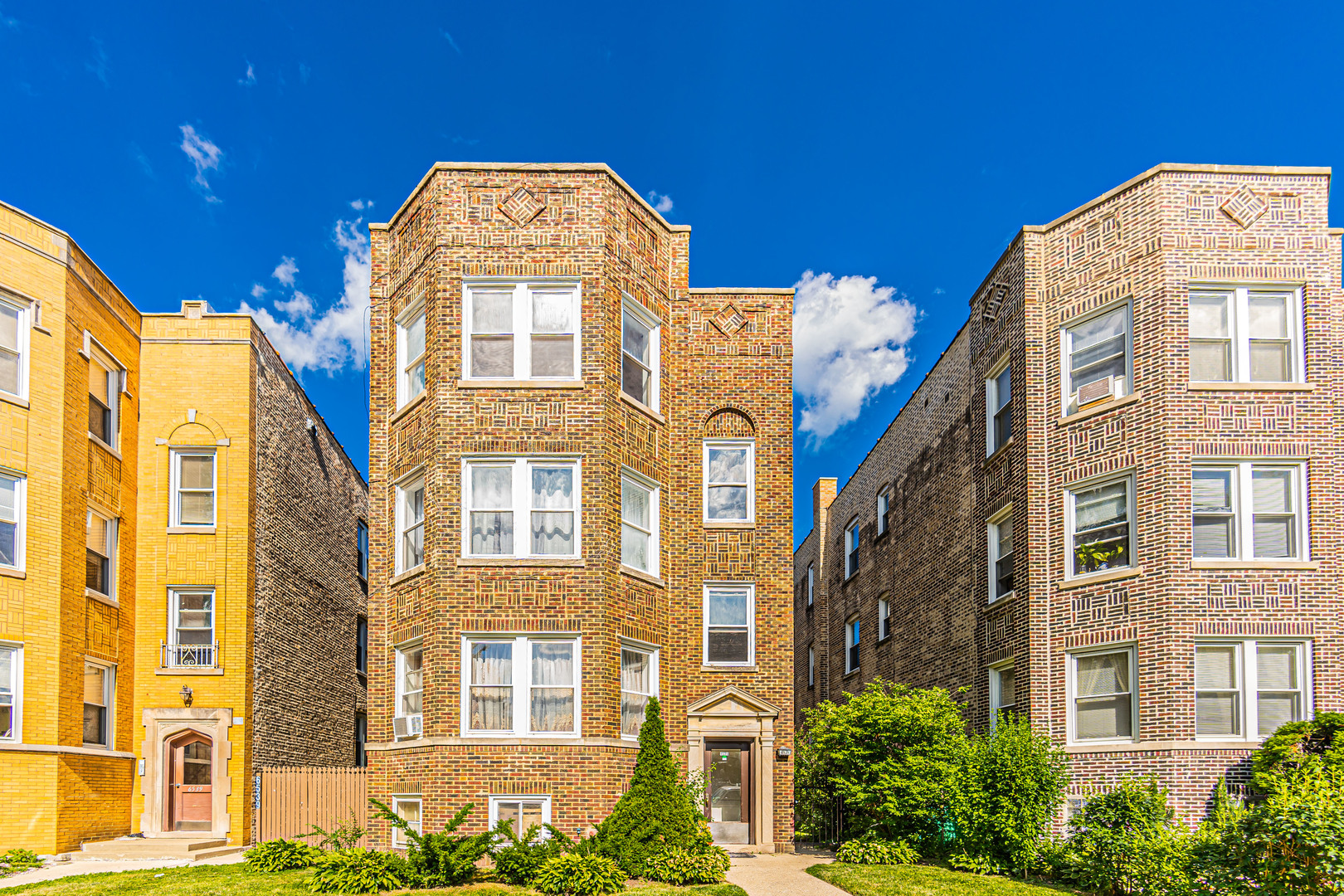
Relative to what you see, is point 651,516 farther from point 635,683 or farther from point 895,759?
point 895,759

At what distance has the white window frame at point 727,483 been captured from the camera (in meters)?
20.6

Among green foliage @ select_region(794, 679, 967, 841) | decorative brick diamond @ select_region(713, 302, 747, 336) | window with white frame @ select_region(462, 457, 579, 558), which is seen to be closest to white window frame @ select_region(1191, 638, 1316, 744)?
green foliage @ select_region(794, 679, 967, 841)

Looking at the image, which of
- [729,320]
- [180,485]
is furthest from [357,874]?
[729,320]

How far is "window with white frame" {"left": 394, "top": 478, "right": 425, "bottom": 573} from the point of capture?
61.5ft

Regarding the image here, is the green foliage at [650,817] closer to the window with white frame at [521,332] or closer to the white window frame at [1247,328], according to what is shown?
the window with white frame at [521,332]

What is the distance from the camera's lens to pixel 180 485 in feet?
74.8

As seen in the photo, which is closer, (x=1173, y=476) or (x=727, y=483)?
(x=1173, y=476)

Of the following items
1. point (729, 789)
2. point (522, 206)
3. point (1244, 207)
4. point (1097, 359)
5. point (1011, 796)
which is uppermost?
point (522, 206)

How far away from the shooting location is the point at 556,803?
1675 centimetres

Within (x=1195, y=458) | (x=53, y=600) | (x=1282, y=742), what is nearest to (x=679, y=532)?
(x=1195, y=458)

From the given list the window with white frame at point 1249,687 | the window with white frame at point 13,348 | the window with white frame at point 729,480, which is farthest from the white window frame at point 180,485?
the window with white frame at point 1249,687

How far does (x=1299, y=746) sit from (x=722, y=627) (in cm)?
979

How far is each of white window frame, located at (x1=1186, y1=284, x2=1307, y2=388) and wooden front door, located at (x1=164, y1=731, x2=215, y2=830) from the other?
20.9 metres

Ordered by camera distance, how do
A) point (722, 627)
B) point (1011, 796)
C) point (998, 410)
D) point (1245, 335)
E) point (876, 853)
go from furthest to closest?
point (998, 410) → point (722, 627) → point (876, 853) → point (1245, 335) → point (1011, 796)
